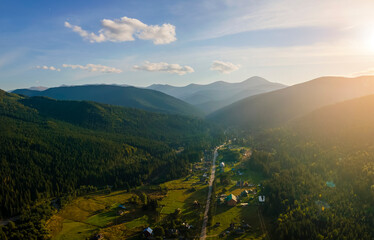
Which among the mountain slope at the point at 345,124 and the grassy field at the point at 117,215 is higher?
the mountain slope at the point at 345,124

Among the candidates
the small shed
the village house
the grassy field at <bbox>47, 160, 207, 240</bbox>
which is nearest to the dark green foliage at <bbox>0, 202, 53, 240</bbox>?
the grassy field at <bbox>47, 160, 207, 240</bbox>

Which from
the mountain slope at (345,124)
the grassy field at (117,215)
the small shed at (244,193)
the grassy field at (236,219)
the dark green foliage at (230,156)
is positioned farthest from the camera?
the dark green foliage at (230,156)

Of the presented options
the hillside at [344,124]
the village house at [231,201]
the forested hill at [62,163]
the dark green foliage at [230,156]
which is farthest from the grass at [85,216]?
the hillside at [344,124]

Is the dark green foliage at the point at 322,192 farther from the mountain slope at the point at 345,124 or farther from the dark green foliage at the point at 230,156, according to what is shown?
Result: the dark green foliage at the point at 230,156

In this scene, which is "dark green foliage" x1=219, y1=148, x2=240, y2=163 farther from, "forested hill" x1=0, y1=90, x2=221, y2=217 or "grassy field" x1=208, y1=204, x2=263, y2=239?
"grassy field" x1=208, y1=204, x2=263, y2=239

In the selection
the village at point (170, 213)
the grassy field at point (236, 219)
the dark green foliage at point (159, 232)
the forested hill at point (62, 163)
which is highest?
the forested hill at point (62, 163)

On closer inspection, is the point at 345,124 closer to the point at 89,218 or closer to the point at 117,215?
the point at 117,215

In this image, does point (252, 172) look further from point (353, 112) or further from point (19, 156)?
point (19, 156)

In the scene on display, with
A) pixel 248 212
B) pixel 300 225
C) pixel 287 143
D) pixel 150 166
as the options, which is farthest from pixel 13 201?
pixel 287 143

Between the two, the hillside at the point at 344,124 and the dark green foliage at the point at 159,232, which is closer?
the dark green foliage at the point at 159,232
